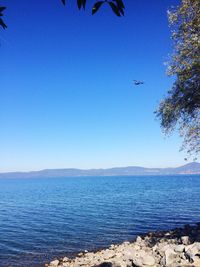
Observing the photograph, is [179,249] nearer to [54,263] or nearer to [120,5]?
[54,263]

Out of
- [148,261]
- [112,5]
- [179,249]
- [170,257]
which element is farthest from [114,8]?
[179,249]

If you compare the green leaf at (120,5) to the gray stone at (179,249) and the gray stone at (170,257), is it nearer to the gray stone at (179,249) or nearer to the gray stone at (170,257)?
the gray stone at (170,257)

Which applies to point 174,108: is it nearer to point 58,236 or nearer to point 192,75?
point 192,75

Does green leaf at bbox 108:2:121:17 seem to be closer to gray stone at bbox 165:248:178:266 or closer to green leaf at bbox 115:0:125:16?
green leaf at bbox 115:0:125:16

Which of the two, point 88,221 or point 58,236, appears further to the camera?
point 88,221

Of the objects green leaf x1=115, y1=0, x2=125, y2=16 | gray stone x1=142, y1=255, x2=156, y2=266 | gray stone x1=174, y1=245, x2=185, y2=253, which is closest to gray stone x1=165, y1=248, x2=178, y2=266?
gray stone x1=174, y1=245, x2=185, y2=253

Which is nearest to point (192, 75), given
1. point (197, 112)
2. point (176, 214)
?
point (197, 112)

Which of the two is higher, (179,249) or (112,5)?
(112,5)

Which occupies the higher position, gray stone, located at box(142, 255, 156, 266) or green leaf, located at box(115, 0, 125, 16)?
green leaf, located at box(115, 0, 125, 16)

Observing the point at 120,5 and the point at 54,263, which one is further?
the point at 54,263

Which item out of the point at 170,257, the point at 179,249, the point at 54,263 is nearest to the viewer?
the point at 170,257

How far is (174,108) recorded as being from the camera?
103 ft

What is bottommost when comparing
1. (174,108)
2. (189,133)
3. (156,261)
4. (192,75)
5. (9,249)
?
(9,249)

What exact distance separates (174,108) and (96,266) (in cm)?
1504
